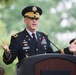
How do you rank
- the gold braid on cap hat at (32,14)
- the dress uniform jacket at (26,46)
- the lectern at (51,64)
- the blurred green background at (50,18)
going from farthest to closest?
the blurred green background at (50,18) < the gold braid on cap hat at (32,14) < the dress uniform jacket at (26,46) < the lectern at (51,64)

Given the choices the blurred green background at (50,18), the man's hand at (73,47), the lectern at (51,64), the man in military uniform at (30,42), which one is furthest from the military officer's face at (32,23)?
the blurred green background at (50,18)

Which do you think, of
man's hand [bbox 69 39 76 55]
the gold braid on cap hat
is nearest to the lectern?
man's hand [bbox 69 39 76 55]

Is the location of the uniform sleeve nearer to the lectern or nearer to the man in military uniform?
the man in military uniform

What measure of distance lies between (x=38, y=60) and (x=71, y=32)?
58.4ft

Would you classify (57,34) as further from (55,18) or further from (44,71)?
(44,71)

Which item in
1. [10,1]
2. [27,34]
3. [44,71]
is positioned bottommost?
[44,71]

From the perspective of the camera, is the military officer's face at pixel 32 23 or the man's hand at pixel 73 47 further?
the military officer's face at pixel 32 23

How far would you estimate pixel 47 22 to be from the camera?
69.6 ft

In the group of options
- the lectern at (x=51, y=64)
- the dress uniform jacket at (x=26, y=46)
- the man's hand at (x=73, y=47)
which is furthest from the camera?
the dress uniform jacket at (x=26, y=46)

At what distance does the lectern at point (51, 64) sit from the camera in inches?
195

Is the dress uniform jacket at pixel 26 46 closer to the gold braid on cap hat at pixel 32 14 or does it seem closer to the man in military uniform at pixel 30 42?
the man in military uniform at pixel 30 42

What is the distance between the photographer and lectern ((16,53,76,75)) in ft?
16.2

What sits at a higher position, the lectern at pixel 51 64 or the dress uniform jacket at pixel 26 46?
the dress uniform jacket at pixel 26 46

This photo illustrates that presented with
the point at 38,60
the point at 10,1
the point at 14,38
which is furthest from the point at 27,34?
the point at 10,1
